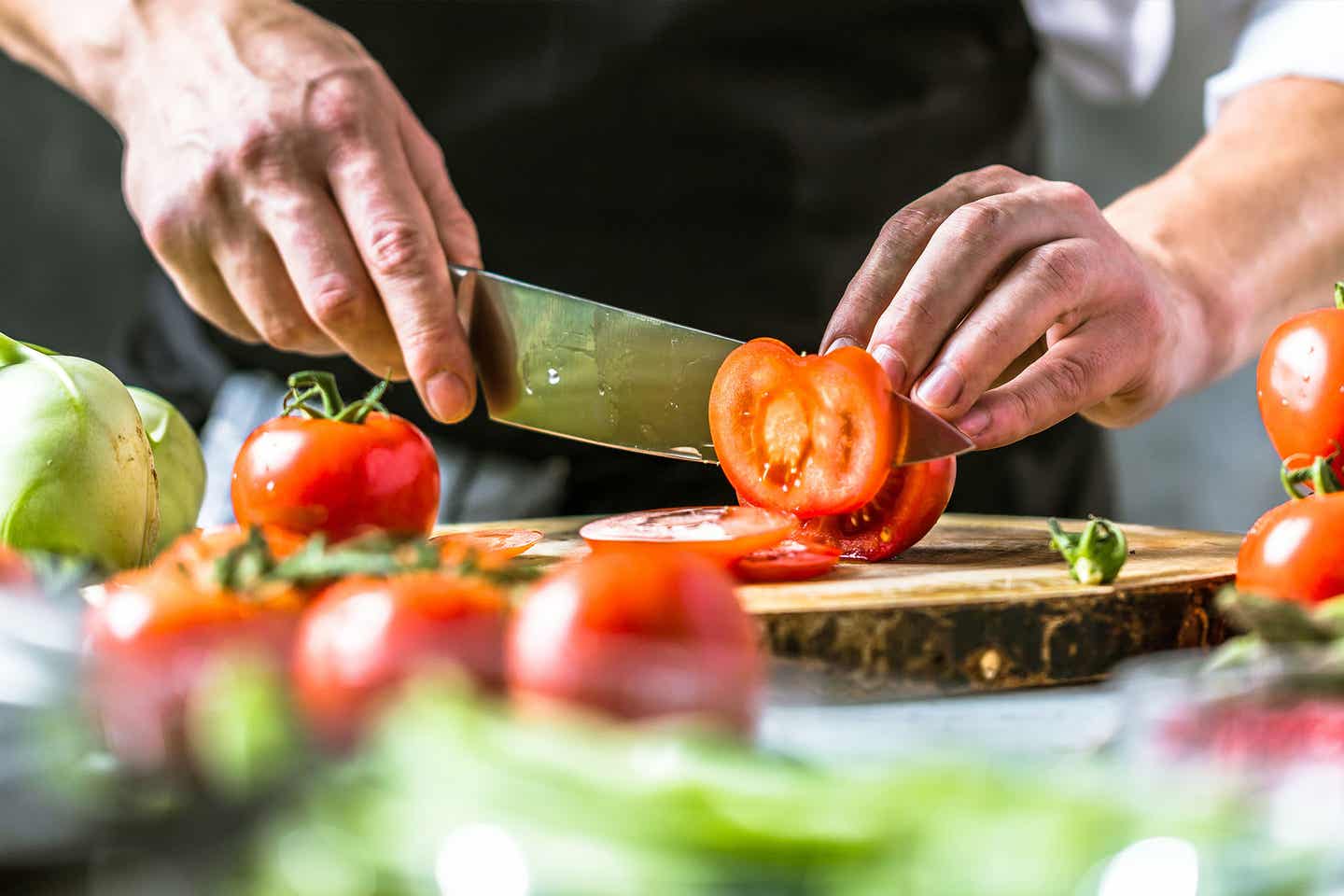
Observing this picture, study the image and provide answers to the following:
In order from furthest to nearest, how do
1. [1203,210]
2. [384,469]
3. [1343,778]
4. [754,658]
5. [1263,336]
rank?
[1263,336] < [1203,210] < [384,469] < [754,658] < [1343,778]

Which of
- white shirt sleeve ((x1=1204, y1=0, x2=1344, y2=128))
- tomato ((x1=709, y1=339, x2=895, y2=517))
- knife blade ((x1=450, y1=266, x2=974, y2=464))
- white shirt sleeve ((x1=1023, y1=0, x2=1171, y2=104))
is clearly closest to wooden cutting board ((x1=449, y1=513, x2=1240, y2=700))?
tomato ((x1=709, y1=339, x2=895, y2=517))

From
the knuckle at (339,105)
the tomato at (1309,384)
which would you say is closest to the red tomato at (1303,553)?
the tomato at (1309,384)

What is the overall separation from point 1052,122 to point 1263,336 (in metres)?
1.09

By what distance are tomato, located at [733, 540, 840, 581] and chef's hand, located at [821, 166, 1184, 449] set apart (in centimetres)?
20

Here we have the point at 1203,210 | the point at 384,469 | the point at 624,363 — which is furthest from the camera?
the point at 1203,210

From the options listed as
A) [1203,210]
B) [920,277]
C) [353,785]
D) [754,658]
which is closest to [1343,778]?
[754,658]

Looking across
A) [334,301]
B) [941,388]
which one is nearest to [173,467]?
[334,301]

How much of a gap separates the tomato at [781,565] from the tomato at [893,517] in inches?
5.2

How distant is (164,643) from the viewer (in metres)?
0.66

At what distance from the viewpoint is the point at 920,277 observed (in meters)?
1.33

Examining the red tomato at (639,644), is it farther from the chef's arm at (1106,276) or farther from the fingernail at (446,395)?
the fingernail at (446,395)

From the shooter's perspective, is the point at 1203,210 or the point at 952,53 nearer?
the point at 1203,210

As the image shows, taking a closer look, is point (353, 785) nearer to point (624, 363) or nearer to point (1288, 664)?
point (1288, 664)

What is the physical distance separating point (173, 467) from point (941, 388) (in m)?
0.86
